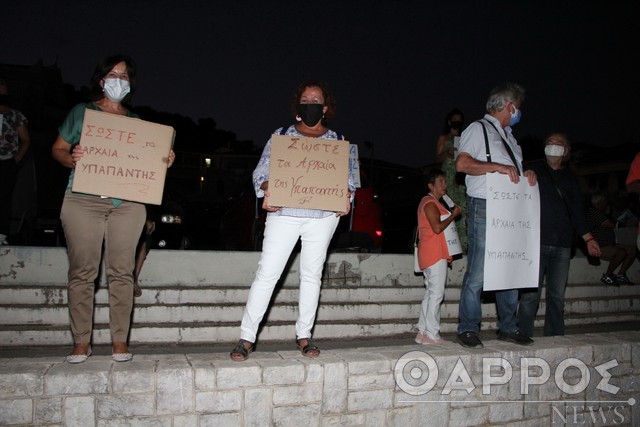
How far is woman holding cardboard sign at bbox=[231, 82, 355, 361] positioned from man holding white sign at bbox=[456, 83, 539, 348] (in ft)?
3.62

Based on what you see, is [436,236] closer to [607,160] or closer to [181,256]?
[181,256]

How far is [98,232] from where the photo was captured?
3504mm

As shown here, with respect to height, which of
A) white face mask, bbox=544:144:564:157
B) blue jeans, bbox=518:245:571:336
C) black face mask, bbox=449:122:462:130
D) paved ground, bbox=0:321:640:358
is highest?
black face mask, bbox=449:122:462:130

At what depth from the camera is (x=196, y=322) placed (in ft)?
19.1

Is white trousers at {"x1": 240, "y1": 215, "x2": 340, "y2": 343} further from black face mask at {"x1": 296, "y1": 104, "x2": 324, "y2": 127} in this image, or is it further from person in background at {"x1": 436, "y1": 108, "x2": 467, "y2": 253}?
person in background at {"x1": 436, "y1": 108, "x2": 467, "y2": 253}

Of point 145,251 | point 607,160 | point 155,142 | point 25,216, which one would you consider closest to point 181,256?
point 145,251

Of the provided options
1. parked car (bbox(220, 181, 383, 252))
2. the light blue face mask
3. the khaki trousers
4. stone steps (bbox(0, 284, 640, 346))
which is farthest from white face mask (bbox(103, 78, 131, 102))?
parked car (bbox(220, 181, 383, 252))

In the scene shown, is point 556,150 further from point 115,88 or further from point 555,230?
point 115,88

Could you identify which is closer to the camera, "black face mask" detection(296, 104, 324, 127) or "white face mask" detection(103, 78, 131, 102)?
"white face mask" detection(103, 78, 131, 102)

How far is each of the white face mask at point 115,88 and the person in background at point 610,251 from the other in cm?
744

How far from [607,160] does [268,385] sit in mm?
33401

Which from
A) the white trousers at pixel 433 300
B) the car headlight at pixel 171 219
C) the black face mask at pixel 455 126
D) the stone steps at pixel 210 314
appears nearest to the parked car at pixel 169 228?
the car headlight at pixel 171 219

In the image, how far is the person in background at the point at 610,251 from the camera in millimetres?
8414

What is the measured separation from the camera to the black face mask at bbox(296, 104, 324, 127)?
3.94 metres
